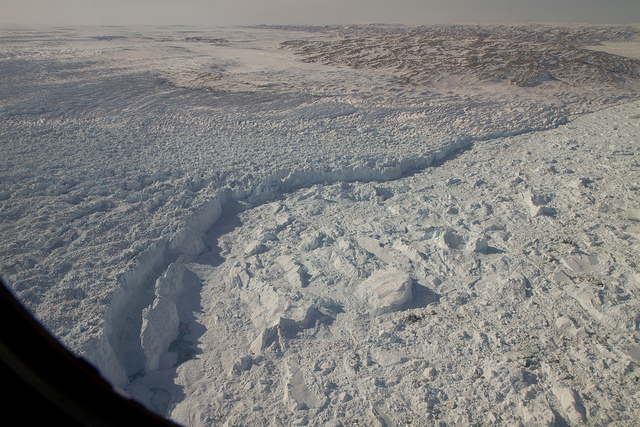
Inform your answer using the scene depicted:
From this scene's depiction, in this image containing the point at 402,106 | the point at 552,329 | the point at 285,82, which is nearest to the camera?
the point at 552,329

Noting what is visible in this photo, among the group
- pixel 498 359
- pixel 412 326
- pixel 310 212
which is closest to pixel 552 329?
pixel 498 359

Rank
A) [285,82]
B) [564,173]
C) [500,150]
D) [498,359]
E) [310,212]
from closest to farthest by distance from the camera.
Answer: [498,359] → [310,212] → [564,173] → [500,150] → [285,82]

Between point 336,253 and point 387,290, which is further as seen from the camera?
point 336,253

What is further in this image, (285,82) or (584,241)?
(285,82)

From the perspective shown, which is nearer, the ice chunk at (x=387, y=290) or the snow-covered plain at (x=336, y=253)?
the snow-covered plain at (x=336, y=253)

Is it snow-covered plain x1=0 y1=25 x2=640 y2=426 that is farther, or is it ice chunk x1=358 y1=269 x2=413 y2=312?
ice chunk x1=358 y1=269 x2=413 y2=312

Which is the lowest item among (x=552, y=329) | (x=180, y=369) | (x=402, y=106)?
(x=180, y=369)

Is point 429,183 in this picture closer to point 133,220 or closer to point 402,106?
point 402,106

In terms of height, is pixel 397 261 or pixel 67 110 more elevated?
pixel 67 110
